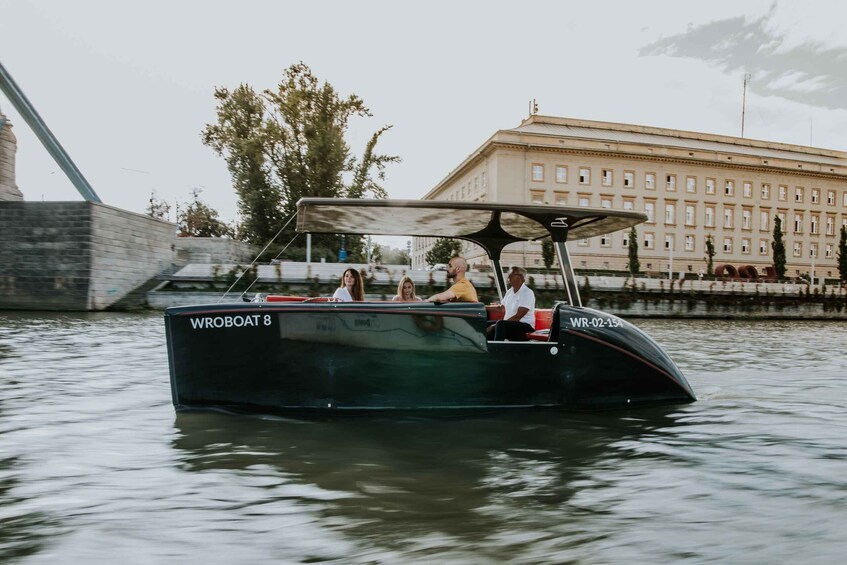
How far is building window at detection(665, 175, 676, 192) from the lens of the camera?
63.6m

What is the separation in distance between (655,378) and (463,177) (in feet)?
207

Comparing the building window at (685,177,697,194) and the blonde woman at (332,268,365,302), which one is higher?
the building window at (685,177,697,194)

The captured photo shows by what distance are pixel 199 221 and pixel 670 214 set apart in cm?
4245

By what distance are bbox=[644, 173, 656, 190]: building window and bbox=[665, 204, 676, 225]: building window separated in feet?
7.67

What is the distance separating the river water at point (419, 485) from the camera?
12.0 feet

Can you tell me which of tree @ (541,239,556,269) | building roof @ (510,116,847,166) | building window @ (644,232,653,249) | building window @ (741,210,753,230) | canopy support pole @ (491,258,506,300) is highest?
building roof @ (510,116,847,166)

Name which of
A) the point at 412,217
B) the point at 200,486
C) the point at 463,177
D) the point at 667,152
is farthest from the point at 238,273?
the point at 667,152

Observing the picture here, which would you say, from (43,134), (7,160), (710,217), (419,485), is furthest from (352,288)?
(710,217)

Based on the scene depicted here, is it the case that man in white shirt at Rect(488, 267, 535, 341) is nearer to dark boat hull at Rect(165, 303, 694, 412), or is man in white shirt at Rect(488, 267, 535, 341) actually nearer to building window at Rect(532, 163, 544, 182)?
→ dark boat hull at Rect(165, 303, 694, 412)

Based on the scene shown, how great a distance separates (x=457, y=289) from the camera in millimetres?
6488

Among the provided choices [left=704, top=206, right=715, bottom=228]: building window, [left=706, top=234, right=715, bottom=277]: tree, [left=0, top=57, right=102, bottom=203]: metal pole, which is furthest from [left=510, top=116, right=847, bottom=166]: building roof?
[left=0, top=57, right=102, bottom=203]: metal pole

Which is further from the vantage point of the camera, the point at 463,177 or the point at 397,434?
the point at 463,177

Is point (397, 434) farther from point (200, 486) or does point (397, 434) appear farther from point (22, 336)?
point (22, 336)

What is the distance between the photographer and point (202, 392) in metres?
6.22
